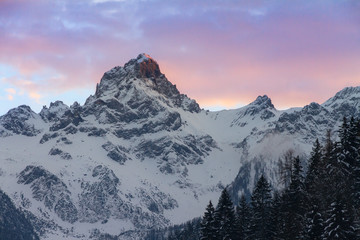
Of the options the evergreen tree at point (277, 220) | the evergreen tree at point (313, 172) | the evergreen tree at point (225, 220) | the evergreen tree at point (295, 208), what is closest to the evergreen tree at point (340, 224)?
the evergreen tree at point (295, 208)

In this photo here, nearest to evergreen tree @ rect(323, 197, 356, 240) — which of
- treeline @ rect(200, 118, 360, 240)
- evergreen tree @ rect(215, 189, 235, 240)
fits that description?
treeline @ rect(200, 118, 360, 240)

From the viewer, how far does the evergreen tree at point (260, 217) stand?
11050cm

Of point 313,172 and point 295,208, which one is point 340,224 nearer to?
point 295,208

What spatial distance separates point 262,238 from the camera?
110 m

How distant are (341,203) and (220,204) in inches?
1176

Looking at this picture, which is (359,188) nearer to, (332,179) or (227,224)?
(332,179)

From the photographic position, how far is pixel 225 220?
114062 mm

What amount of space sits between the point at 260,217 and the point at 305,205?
8189 mm

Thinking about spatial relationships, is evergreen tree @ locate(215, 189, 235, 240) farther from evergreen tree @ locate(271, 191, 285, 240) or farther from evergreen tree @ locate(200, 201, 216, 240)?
evergreen tree @ locate(271, 191, 285, 240)

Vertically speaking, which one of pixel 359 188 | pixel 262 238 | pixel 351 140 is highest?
pixel 351 140

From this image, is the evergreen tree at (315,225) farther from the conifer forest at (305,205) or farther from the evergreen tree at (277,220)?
the evergreen tree at (277,220)

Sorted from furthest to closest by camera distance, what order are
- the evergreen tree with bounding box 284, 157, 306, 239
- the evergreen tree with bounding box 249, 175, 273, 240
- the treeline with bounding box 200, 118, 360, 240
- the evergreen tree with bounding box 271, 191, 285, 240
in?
the evergreen tree with bounding box 249, 175, 273, 240, the evergreen tree with bounding box 271, 191, 285, 240, the evergreen tree with bounding box 284, 157, 306, 239, the treeline with bounding box 200, 118, 360, 240

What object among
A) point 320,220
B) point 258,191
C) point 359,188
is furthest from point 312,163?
point 320,220

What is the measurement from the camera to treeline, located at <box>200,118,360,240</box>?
315ft
